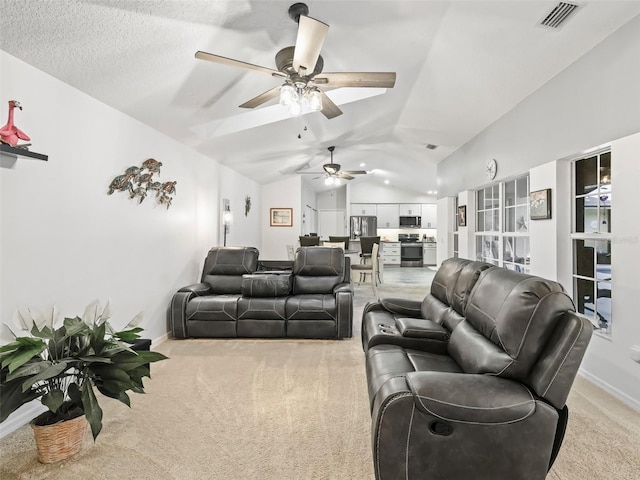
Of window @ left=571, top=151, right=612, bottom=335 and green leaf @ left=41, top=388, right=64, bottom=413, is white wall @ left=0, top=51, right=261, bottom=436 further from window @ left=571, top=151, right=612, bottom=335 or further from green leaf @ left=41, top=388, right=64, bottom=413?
window @ left=571, top=151, right=612, bottom=335

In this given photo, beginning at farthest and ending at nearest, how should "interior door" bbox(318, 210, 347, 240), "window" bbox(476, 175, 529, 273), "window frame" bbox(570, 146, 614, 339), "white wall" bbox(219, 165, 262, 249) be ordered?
1. "interior door" bbox(318, 210, 347, 240)
2. "white wall" bbox(219, 165, 262, 249)
3. "window" bbox(476, 175, 529, 273)
4. "window frame" bbox(570, 146, 614, 339)

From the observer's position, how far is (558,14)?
238 cm

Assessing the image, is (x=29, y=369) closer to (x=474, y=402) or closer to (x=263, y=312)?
(x=474, y=402)

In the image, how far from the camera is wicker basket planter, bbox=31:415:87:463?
174cm

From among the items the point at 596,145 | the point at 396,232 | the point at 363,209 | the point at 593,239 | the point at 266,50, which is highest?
the point at 266,50

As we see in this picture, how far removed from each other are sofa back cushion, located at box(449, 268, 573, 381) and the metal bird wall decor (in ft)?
9.79

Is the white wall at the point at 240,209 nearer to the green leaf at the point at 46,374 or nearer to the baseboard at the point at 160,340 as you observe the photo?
the baseboard at the point at 160,340

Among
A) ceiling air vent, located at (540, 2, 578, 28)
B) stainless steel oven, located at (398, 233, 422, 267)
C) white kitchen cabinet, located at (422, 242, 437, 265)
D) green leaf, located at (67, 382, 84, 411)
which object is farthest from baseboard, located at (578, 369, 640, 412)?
white kitchen cabinet, located at (422, 242, 437, 265)

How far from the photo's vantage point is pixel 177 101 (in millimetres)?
3191

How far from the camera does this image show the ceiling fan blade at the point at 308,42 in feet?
5.82

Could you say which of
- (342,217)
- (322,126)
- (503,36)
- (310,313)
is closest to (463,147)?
(322,126)

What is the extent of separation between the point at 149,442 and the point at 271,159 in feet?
16.8

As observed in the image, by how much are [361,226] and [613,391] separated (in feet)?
30.7

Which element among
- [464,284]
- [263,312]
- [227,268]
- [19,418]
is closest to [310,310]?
[263,312]
